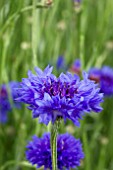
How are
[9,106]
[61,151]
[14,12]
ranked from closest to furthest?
[61,151] → [14,12] → [9,106]

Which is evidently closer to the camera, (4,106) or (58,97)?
(58,97)

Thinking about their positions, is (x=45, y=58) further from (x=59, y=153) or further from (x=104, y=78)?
(x=59, y=153)

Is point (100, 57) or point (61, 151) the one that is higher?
point (100, 57)

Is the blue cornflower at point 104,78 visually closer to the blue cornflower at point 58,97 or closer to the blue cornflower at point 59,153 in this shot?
the blue cornflower at point 59,153

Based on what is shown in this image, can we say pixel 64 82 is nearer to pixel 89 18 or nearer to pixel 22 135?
pixel 22 135

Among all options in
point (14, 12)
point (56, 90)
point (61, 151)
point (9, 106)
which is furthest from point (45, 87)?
point (9, 106)

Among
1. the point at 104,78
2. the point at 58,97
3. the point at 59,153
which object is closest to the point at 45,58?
the point at 104,78

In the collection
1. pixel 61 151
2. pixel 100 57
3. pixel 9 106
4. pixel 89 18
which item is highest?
pixel 89 18
